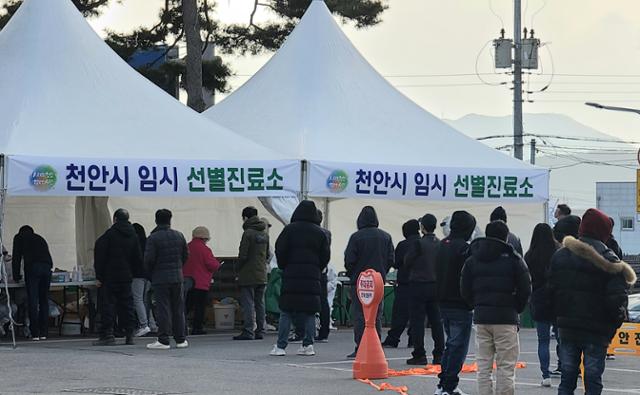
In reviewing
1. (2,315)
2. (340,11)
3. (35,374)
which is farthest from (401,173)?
(340,11)

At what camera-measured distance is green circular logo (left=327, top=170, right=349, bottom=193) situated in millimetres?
19761

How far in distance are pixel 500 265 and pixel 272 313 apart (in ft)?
33.2

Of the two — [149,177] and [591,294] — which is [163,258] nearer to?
[149,177]

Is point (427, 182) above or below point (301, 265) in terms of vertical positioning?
above

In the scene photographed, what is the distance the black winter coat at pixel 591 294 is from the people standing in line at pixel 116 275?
892 centimetres

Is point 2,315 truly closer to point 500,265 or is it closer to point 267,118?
point 267,118

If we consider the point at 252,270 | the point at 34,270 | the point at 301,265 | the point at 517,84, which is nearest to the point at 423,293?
the point at 301,265

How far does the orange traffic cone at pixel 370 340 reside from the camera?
13758 millimetres

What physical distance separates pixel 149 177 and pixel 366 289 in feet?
17.4

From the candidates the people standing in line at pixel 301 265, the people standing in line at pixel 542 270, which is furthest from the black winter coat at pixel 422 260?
the people standing in line at pixel 542 270

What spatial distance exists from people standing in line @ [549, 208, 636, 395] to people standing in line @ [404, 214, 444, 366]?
5.02m

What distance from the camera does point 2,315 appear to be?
19453mm

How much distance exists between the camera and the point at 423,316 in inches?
617

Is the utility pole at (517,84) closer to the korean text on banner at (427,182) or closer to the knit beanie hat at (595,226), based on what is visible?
the korean text on banner at (427,182)
